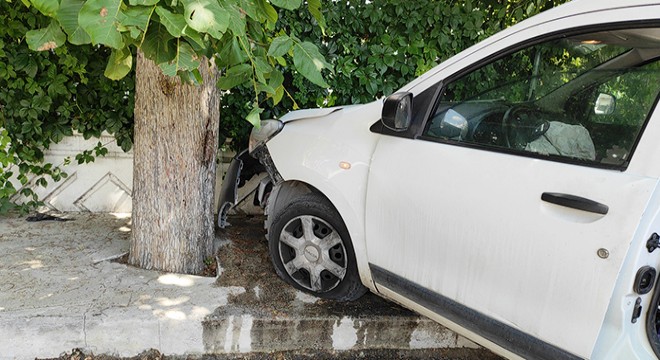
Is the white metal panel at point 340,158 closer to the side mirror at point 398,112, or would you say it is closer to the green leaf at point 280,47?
the side mirror at point 398,112

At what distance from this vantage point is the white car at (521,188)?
2008 millimetres

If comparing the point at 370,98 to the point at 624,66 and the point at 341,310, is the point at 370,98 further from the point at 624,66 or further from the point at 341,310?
the point at 624,66

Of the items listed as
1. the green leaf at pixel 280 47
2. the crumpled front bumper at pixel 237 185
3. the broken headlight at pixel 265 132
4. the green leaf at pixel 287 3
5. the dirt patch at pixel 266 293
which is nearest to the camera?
the green leaf at pixel 287 3

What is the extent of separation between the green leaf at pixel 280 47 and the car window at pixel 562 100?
87 centimetres

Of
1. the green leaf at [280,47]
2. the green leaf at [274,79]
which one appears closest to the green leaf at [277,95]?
the green leaf at [274,79]

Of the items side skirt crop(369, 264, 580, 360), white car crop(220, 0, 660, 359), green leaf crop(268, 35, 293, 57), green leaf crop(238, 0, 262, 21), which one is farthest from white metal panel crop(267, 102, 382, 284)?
green leaf crop(238, 0, 262, 21)

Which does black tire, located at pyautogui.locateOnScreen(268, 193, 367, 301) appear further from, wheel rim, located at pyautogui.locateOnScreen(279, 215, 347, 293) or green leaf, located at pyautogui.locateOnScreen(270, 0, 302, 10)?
green leaf, located at pyautogui.locateOnScreen(270, 0, 302, 10)

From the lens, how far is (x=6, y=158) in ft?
14.5

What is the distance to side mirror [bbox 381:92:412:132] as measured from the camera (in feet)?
9.06

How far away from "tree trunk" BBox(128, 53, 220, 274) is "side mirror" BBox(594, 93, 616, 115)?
7.94 feet

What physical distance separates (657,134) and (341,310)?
204 centimetres

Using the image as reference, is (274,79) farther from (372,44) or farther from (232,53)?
(372,44)

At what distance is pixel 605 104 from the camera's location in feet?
7.30

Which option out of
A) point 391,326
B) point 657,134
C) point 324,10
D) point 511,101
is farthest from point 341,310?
point 324,10
